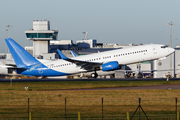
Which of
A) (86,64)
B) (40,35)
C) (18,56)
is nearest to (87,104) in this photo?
(86,64)

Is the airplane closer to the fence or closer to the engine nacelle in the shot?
the engine nacelle

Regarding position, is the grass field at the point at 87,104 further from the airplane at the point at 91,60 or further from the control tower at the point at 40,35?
the control tower at the point at 40,35

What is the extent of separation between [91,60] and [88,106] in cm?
2639

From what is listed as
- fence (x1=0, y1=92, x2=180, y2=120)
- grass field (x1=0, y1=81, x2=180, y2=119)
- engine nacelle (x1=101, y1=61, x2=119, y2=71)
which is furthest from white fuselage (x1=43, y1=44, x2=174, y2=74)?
fence (x1=0, y1=92, x2=180, y2=120)

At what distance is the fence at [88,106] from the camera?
2457 cm

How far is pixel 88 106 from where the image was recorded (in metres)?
30.2

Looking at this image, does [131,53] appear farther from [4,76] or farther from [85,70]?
[4,76]

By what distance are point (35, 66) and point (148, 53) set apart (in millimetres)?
21203

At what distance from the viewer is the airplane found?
5262 cm

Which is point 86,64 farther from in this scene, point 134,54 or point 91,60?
point 134,54

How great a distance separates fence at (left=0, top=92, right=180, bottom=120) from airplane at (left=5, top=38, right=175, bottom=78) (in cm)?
1706

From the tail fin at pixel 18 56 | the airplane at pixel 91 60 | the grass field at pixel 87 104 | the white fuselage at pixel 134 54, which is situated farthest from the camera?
the tail fin at pixel 18 56

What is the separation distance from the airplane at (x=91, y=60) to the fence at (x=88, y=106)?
1706 cm

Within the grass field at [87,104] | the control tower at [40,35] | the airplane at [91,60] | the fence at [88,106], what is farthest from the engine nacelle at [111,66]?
the control tower at [40,35]
